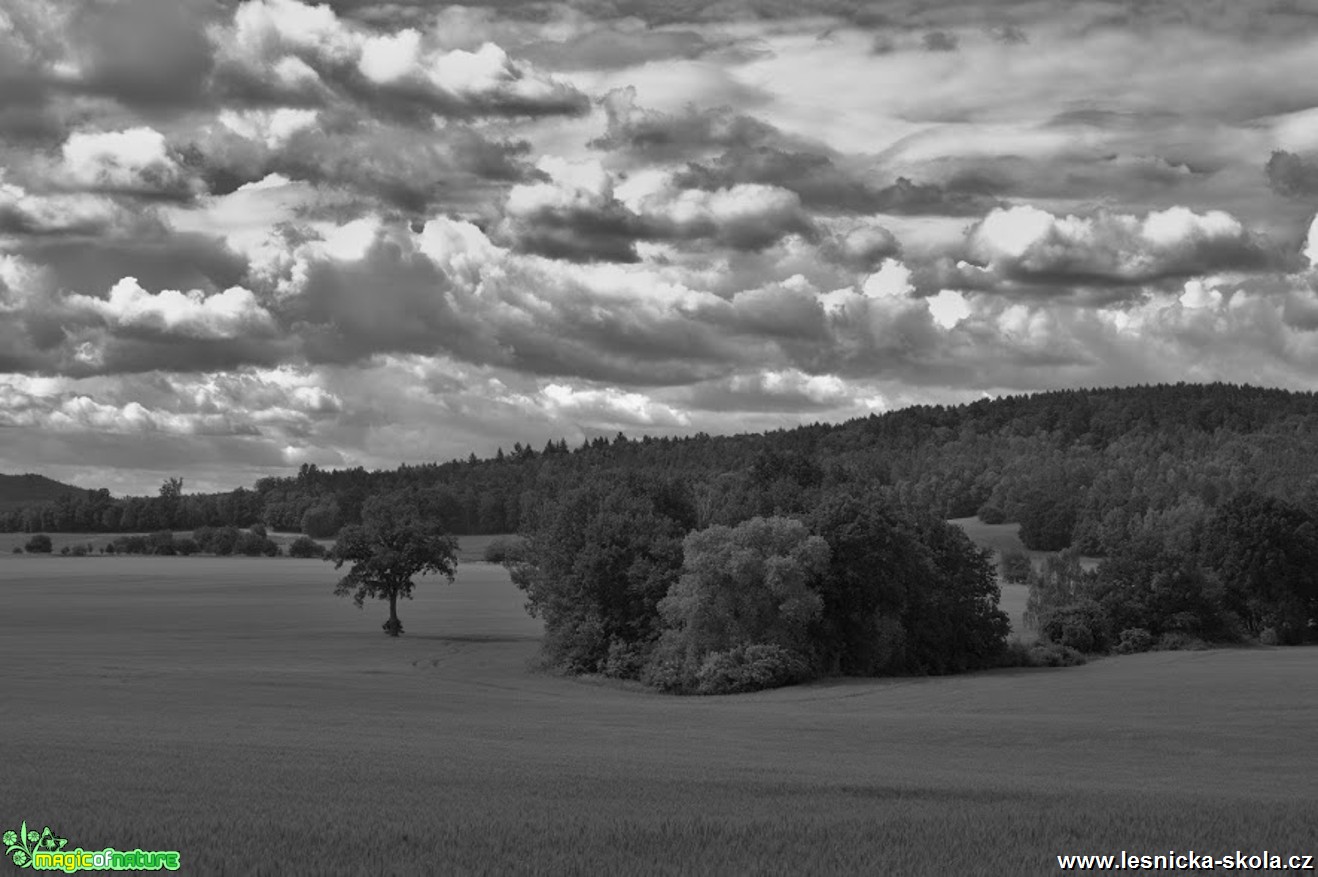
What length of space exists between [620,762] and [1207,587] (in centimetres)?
7740

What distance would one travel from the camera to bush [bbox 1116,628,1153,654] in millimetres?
94438

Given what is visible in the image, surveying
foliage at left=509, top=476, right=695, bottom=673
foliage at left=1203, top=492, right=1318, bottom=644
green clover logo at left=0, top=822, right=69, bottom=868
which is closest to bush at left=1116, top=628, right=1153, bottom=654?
foliage at left=1203, top=492, right=1318, bottom=644

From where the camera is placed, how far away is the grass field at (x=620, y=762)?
1798 cm

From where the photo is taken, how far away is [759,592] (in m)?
77.5

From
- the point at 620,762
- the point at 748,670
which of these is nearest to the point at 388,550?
the point at 748,670

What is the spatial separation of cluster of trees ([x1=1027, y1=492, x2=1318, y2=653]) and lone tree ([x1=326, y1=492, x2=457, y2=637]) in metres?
46.4

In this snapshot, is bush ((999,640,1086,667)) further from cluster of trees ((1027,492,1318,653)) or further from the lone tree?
the lone tree

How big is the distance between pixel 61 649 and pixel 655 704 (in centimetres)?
4314

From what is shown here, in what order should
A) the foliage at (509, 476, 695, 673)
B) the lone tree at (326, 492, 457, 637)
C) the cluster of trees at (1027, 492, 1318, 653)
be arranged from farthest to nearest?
the lone tree at (326, 492, 457, 637) < the cluster of trees at (1027, 492, 1318, 653) < the foliage at (509, 476, 695, 673)

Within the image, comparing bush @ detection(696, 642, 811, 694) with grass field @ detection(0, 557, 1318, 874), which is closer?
grass field @ detection(0, 557, 1318, 874)

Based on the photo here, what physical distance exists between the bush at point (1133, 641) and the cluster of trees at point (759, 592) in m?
11.7

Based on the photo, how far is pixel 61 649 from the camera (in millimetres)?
86125

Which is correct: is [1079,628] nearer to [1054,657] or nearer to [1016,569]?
[1054,657]

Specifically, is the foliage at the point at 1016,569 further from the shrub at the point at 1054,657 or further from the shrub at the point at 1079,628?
the shrub at the point at 1054,657
